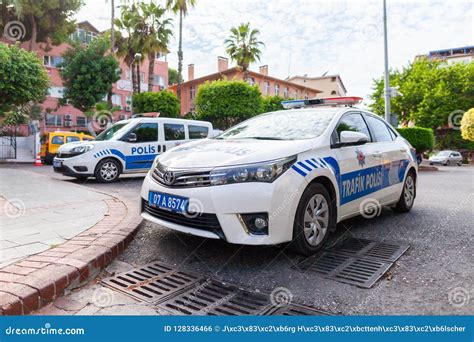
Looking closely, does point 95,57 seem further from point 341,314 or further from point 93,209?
point 341,314

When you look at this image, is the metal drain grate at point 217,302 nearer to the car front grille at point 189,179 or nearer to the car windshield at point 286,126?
the car front grille at point 189,179

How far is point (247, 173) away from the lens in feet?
10.4

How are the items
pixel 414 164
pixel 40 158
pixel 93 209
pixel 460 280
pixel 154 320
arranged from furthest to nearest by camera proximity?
pixel 40 158, pixel 414 164, pixel 93 209, pixel 460 280, pixel 154 320

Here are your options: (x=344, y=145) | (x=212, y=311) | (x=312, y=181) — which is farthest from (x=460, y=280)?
(x=212, y=311)

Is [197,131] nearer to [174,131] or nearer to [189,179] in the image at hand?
[174,131]

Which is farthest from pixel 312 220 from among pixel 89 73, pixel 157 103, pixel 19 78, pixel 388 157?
pixel 157 103

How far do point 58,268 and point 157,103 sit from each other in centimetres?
2905

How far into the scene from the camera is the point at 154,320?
243cm

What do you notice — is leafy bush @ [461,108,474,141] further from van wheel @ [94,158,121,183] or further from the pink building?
van wheel @ [94,158,121,183]

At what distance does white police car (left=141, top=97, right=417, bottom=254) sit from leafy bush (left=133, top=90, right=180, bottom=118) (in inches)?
1077

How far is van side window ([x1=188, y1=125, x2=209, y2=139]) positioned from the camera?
10.3m

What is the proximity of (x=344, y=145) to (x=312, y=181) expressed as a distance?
82 cm

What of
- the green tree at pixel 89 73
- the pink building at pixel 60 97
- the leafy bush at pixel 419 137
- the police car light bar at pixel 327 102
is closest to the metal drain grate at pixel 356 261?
the police car light bar at pixel 327 102

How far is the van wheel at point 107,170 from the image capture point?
8957 mm
